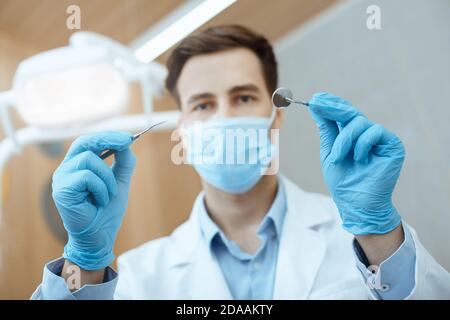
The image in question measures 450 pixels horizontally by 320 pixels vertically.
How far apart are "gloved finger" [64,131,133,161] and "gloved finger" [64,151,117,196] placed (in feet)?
0.05

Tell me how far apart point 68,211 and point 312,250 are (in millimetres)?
620

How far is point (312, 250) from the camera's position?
1.04 meters

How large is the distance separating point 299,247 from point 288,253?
0.12ft

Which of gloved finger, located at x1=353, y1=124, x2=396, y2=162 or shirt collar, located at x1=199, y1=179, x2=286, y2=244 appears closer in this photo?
gloved finger, located at x1=353, y1=124, x2=396, y2=162

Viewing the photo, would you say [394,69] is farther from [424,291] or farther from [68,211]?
[68,211]

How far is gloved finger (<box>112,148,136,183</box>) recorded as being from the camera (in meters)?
0.90

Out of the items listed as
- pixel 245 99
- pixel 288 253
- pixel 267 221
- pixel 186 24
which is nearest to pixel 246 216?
pixel 267 221

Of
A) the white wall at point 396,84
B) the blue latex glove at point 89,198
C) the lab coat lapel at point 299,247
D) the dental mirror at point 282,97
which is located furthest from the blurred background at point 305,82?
the blue latex glove at point 89,198

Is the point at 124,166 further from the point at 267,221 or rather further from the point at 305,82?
the point at 305,82

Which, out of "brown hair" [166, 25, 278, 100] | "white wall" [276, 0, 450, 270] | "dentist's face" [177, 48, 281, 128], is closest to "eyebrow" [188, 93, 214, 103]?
"dentist's face" [177, 48, 281, 128]

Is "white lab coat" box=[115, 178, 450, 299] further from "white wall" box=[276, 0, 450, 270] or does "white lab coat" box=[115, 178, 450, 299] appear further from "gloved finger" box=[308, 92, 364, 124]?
"gloved finger" box=[308, 92, 364, 124]

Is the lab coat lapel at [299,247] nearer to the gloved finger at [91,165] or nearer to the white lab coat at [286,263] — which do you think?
the white lab coat at [286,263]
